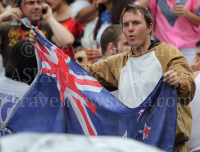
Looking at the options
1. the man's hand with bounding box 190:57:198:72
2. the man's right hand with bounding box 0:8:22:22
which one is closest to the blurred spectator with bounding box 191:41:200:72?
the man's hand with bounding box 190:57:198:72

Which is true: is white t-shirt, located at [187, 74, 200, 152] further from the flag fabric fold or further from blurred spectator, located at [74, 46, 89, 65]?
blurred spectator, located at [74, 46, 89, 65]

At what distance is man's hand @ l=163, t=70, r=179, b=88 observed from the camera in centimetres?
331

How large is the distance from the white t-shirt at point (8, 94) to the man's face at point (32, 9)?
1801 mm

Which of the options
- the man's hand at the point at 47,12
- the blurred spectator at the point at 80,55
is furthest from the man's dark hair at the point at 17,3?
the blurred spectator at the point at 80,55

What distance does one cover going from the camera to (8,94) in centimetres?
398

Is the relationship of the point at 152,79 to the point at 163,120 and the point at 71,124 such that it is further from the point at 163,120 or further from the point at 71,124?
Answer: the point at 71,124

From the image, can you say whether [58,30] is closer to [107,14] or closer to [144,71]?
[107,14]

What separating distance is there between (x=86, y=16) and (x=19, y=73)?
2545 millimetres

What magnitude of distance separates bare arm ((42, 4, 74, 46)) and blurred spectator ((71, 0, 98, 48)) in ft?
1.67

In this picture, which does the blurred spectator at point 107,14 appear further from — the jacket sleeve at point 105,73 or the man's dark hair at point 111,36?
the jacket sleeve at point 105,73

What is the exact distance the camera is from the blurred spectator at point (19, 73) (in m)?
4.01

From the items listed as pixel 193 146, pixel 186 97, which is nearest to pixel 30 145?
pixel 186 97

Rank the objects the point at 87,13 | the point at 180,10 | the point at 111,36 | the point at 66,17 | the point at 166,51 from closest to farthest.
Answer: the point at 166,51, the point at 111,36, the point at 180,10, the point at 66,17, the point at 87,13

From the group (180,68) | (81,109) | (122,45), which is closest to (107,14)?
(122,45)
